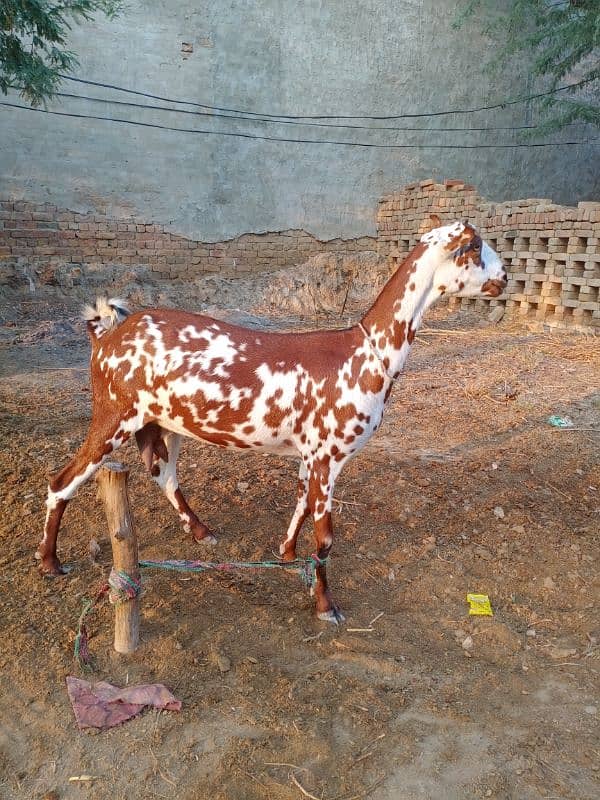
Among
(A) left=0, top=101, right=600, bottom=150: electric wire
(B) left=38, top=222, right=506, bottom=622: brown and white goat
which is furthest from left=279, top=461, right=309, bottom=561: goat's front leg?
(A) left=0, top=101, right=600, bottom=150: electric wire

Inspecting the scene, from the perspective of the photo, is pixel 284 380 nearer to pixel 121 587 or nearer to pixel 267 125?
pixel 121 587

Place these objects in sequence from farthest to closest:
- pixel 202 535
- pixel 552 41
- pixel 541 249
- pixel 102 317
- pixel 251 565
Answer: pixel 552 41 < pixel 541 249 < pixel 202 535 < pixel 102 317 < pixel 251 565

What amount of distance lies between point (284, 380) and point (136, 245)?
1091cm

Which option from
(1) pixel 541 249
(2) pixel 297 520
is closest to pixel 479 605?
(2) pixel 297 520

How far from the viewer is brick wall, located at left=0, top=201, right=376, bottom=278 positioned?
1233 centimetres

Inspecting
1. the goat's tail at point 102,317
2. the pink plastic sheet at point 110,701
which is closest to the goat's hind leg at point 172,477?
the goat's tail at point 102,317

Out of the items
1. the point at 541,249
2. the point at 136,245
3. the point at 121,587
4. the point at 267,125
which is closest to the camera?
the point at 121,587

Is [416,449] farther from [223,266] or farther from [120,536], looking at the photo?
[223,266]

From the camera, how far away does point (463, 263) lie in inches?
137

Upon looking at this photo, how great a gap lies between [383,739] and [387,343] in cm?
201

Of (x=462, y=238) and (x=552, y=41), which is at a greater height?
(x=552, y=41)

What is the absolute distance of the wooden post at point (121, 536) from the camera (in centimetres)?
304

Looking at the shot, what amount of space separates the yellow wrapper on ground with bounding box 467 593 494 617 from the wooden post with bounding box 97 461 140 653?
1.94 meters

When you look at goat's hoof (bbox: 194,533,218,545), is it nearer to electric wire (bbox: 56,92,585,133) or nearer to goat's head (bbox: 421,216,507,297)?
goat's head (bbox: 421,216,507,297)
